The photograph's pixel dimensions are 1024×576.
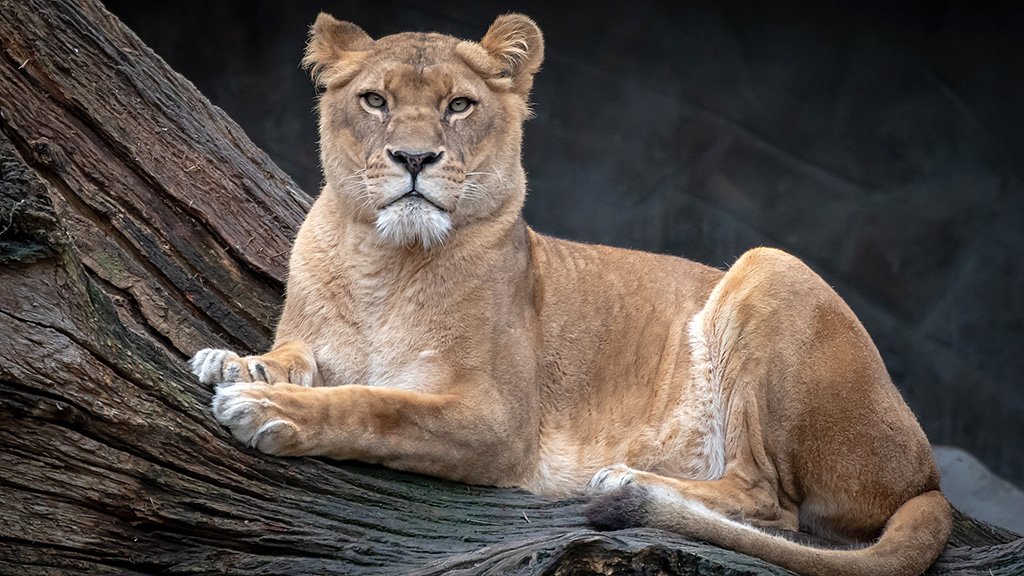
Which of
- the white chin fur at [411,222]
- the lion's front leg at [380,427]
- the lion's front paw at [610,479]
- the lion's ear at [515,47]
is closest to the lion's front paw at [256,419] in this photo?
the lion's front leg at [380,427]

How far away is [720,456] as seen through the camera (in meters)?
3.76

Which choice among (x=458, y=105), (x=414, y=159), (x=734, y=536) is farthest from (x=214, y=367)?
(x=734, y=536)

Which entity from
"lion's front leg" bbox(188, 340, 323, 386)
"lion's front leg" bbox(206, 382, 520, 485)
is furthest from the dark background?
"lion's front leg" bbox(206, 382, 520, 485)

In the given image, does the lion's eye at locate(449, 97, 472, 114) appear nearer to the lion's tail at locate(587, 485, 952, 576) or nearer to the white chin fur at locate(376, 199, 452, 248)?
the white chin fur at locate(376, 199, 452, 248)

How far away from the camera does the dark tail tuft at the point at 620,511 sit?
116 inches

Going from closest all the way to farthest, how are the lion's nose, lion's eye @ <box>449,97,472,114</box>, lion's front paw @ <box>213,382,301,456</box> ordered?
lion's front paw @ <box>213,382,301,456</box>
the lion's nose
lion's eye @ <box>449,97,472,114</box>

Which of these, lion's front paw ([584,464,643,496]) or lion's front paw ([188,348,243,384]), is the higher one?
lion's front paw ([188,348,243,384])

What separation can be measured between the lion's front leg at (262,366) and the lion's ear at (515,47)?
1.24 meters

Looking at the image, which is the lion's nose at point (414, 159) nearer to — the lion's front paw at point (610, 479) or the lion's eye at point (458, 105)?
the lion's eye at point (458, 105)

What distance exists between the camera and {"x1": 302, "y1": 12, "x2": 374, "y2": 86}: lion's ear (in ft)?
12.0

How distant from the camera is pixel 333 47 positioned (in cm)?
371

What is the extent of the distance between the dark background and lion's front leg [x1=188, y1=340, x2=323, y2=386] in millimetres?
5093

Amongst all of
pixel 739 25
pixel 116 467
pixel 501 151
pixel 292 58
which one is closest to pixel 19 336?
pixel 116 467

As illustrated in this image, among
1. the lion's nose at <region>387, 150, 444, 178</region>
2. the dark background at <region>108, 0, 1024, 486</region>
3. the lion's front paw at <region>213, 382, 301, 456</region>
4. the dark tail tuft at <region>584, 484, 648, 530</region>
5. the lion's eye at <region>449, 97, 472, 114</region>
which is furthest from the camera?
the dark background at <region>108, 0, 1024, 486</region>
